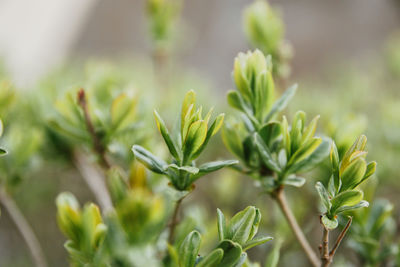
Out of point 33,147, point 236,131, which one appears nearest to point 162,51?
point 33,147

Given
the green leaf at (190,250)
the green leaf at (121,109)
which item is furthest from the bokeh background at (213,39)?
the green leaf at (190,250)

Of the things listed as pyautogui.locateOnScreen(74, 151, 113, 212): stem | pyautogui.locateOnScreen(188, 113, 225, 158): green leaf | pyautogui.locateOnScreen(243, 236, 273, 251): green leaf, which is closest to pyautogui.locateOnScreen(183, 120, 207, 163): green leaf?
pyautogui.locateOnScreen(188, 113, 225, 158): green leaf

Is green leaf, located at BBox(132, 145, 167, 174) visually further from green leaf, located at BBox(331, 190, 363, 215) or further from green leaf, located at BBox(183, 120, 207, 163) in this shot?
green leaf, located at BBox(331, 190, 363, 215)

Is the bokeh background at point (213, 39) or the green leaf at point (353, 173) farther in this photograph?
the bokeh background at point (213, 39)

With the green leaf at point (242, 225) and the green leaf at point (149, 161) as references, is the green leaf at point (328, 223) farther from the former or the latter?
the green leaf at point (149, 161)

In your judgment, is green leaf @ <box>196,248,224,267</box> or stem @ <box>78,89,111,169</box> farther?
stem @ <box>78,89,111,169</box>

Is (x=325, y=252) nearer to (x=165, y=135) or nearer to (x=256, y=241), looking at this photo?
(x=256, y=241)
